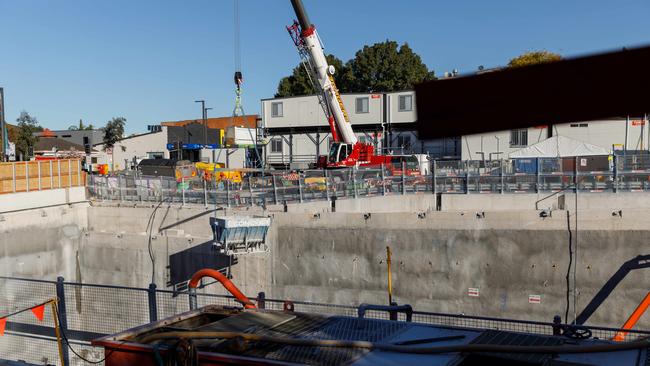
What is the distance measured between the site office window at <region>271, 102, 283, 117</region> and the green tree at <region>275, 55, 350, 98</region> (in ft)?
108

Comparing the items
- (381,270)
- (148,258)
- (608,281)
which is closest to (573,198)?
(608,281)

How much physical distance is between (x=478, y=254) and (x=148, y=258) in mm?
10393

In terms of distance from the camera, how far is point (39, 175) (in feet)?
71.0

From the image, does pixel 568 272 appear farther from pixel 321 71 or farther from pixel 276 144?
pixel 276 144

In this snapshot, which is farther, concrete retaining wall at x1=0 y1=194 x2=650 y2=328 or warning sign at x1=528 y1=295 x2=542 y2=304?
warning sign at x1=528 y1=295 x2=542 y2=304

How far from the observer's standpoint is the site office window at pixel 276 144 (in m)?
52.2

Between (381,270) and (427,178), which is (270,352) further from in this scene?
(427,178)

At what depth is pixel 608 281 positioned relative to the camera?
49.7 feet

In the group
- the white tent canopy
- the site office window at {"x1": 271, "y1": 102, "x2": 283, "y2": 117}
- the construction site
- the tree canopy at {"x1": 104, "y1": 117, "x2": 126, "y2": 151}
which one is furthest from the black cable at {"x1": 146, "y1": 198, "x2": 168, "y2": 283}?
the tree canopy at {"x1": 104, "y1": 117, "x2": 126, "y2": 151}

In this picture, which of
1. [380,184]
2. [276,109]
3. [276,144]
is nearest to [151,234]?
[380,184]

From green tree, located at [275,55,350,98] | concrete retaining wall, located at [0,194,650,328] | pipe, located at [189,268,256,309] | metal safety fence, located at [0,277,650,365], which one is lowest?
metal safety fence, located at [0,277,650,365]

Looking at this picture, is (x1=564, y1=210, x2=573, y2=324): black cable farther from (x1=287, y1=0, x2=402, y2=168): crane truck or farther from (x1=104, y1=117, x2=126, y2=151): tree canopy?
(x1=104, y1=117, x2=126, y2=151): tree canopy

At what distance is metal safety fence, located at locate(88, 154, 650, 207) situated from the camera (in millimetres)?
19109

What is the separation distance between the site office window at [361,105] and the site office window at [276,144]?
761cm
